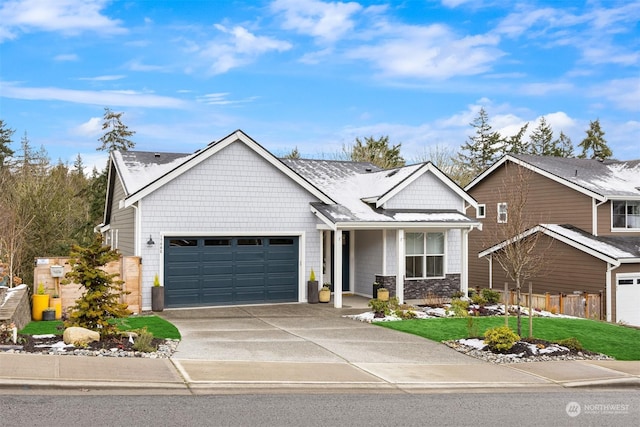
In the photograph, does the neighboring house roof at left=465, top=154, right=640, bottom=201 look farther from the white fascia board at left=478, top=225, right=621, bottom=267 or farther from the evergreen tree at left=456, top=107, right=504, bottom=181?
the evergreen tree at left=456, top=107, right=504, bottom=181

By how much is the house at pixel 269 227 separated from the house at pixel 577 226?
3768 millimetres

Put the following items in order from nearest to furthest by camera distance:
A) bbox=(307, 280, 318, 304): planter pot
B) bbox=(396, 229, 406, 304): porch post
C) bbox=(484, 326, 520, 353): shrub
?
bbox=(484, 326, 520, 353): shrub
bbox=(307, 280, 318, 304): planter pot
bbox=(396, 229, 406, 304): porch post

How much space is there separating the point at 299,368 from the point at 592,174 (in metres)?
24.3

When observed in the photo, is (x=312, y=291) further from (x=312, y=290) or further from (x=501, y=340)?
(x=501, y=340)

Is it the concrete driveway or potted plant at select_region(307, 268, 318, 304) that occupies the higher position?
potted plant at select_region(307, 268, 318, 304)

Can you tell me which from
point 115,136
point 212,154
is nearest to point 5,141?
point 115,136

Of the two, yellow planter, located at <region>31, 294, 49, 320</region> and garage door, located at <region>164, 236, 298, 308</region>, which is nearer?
yellow planter, located at <region>31, 294, 49, 320</region>

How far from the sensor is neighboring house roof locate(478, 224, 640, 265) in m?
25.7

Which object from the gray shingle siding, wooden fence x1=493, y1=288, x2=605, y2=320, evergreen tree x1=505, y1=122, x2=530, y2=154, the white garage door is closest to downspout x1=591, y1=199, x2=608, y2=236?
the white garage door

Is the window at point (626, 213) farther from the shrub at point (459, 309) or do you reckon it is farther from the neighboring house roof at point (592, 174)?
the shrub at point (459, 309)

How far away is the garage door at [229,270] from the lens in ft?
65.9

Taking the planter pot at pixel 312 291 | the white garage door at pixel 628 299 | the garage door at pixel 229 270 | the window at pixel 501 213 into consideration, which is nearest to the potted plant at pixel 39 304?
the garage door at pixel 229 270

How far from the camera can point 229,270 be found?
2078cm

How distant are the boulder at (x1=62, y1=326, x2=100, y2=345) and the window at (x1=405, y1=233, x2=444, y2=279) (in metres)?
13.5
